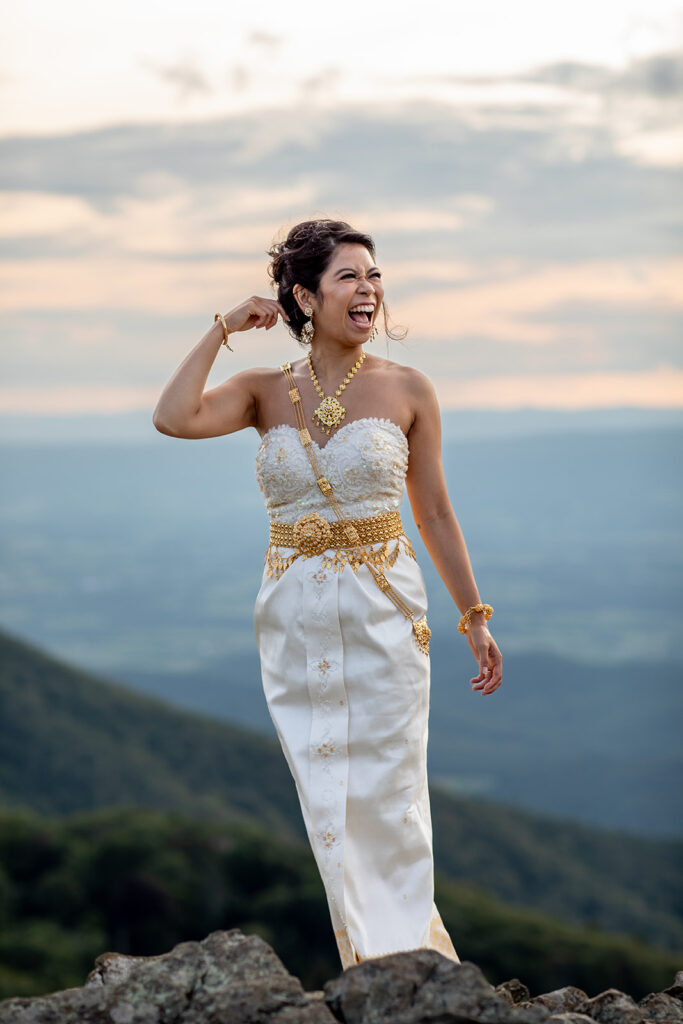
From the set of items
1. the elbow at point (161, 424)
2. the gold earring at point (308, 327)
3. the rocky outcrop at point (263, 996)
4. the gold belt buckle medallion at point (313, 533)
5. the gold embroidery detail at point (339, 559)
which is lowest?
the rocky outcrop at point (263, 996)

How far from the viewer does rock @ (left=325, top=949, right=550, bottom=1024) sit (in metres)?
3.24

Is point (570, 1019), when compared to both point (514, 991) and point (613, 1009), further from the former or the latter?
point (514, 991)

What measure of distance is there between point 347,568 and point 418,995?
4.98 feet

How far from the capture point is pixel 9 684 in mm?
43375

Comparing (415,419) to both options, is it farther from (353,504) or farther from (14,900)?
(14,900)

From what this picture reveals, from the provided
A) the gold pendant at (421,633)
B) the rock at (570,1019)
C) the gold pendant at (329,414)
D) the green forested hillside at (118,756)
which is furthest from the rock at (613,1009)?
the green forested hillside at (118,756)

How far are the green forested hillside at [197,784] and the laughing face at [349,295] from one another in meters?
35.4

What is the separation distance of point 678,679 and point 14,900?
84.6 m

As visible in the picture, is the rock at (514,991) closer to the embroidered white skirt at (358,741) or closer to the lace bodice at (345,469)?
the embroidered white skirt at (358,741)

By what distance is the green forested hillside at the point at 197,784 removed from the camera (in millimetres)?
40219

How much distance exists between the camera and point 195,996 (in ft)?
11.2

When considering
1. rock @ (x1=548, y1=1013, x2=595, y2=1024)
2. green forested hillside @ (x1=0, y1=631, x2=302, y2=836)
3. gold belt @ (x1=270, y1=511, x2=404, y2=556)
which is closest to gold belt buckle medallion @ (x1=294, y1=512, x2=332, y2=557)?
gold belt @ (x1=270, y1=511, x2=404, y2=556)

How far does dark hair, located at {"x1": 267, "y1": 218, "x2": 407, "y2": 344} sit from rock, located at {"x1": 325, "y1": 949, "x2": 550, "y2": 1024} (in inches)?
88.6

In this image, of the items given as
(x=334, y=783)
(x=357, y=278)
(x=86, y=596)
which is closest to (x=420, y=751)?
(x=334, y=783)
